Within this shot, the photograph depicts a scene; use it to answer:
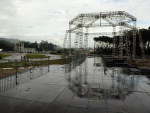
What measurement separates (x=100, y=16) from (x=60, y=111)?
26032 millimetres

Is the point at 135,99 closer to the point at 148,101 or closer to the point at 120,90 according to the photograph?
the point at 148,101

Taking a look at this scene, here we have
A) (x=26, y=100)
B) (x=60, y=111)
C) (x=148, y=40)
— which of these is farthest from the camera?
(x=148, y=40)

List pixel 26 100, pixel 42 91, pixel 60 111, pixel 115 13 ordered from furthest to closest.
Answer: pixel 115 13
pixel 42 91
pixel 26 100
pixel 60 111

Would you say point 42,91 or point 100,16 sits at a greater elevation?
point 100,16

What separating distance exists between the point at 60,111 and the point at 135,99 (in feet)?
11.0

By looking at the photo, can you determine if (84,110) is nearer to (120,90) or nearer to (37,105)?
(37,105)

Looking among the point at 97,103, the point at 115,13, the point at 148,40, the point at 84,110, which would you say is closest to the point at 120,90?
the point at 97,103

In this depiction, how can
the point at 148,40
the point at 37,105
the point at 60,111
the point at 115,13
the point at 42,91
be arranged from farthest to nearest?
the point at 148,40, the point at 115,13, the point at 42,91, the point at 37,105, the point at 60,111

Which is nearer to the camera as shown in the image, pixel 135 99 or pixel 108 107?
pixel 108 107

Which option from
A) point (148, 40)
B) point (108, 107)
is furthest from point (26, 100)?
point (148, 40)

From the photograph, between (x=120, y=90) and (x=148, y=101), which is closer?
(x=148, y=101)

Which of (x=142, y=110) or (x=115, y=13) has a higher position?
(x=115, y=13)

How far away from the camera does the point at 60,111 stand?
5305mm

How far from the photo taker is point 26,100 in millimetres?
6348
